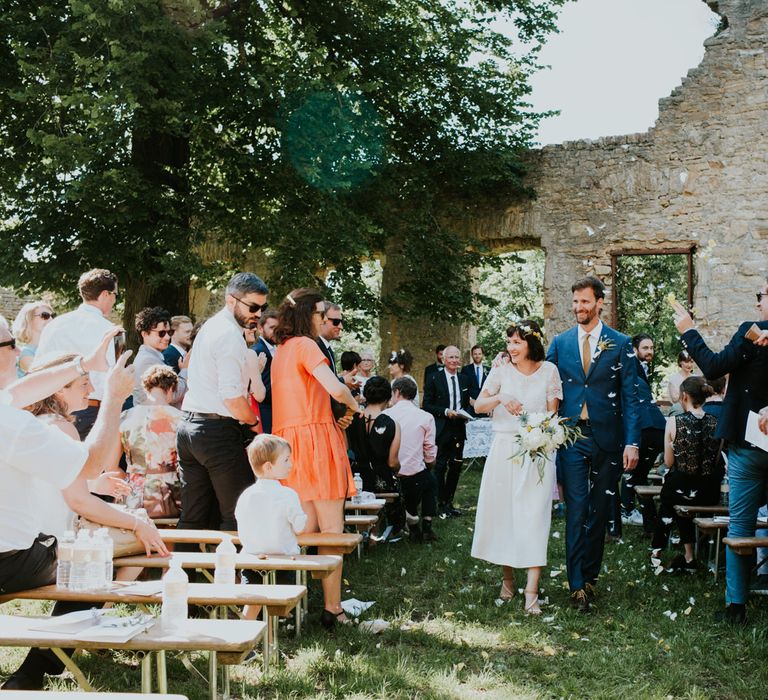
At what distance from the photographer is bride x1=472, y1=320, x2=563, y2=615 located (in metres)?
5.82

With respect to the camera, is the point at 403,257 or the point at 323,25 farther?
the point at 403,257

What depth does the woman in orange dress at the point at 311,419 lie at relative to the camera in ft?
16.5

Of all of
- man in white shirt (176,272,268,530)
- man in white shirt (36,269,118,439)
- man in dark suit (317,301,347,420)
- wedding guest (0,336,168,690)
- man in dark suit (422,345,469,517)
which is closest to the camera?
wedding guest (0,336,168,690)

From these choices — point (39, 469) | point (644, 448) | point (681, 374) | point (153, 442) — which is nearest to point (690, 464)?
point (644, 448)

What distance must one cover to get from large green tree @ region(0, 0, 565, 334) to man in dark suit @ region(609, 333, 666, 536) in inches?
186

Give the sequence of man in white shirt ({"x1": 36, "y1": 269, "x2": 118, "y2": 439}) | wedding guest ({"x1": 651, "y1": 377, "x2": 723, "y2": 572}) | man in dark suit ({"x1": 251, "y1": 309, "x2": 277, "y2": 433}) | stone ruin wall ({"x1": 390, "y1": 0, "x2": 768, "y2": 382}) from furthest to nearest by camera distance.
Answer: stone ruin wall ({"x1": 390, "y1": 0, "x2": 768, "y2": 382}) < wedding guest ({"x1": 651, "y1": 377, "x2": 723, "y2": 572}) < man in dark suit ({"x1": 251, "y1": 309, "x2": 277, "y2": 433}) < man in white shirt ({"x1": 36, "y1": 269, "x2": 118, "y2": 439})

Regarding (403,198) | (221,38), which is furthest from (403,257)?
(221,38)

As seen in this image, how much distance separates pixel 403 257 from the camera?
14.8 metres

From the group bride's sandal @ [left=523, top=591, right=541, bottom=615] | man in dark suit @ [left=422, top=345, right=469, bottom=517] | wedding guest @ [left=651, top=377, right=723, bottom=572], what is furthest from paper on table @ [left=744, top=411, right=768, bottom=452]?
man in dark suit @ [left=422, top=345, right=469, bottom=517]

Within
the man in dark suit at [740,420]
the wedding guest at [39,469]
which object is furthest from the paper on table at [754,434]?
the wedding guest at [39,469]

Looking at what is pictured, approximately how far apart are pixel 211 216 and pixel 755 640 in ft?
29.6

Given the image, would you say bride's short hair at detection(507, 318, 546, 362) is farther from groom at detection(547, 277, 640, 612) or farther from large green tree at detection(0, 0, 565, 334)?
large green tree at detection(0, 0, 565, 334)

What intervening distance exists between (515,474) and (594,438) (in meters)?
0.59

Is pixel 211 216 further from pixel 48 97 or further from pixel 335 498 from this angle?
pixel 335 498
